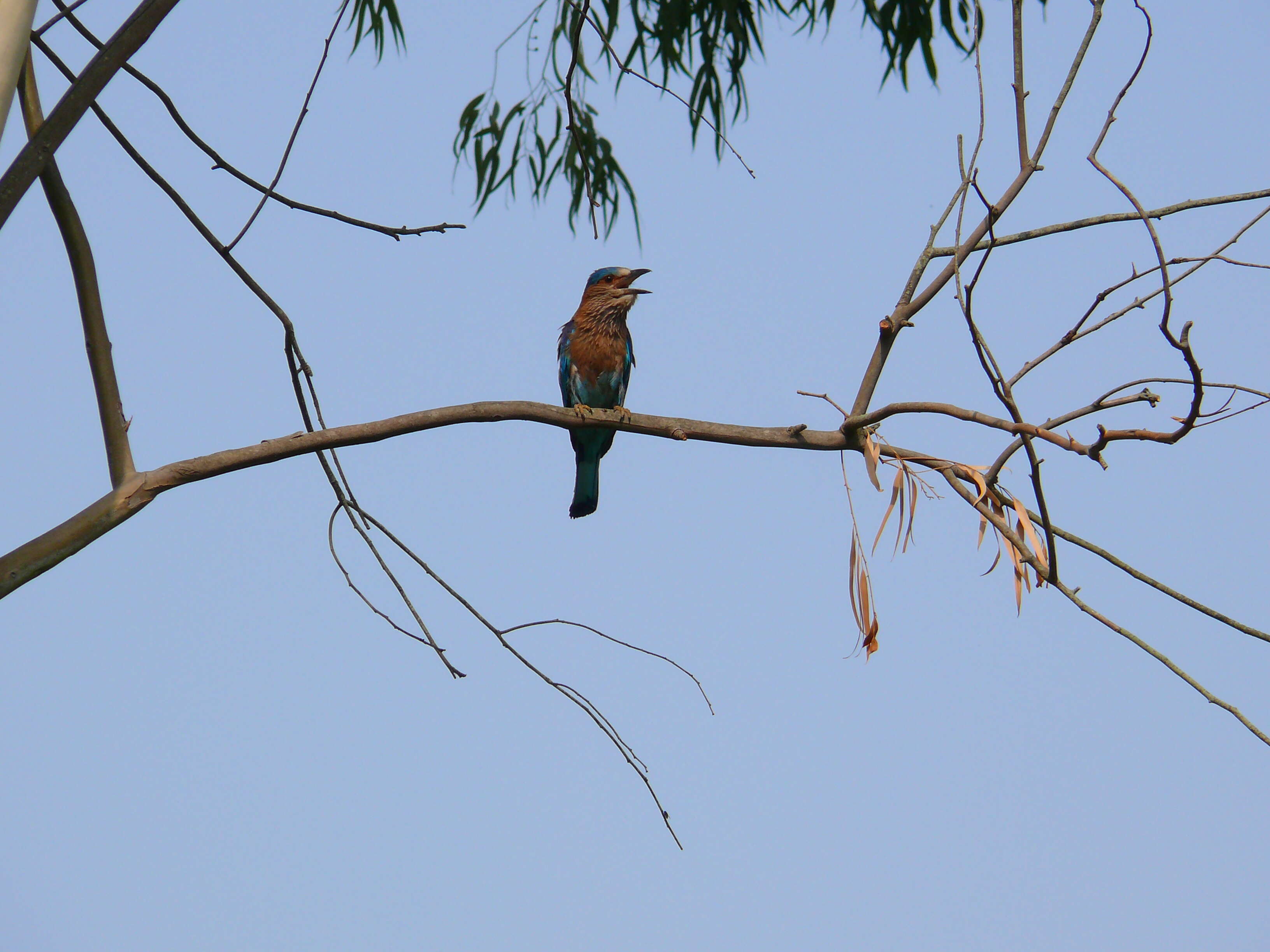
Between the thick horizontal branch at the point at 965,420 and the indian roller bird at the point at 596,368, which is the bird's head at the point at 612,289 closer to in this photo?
the indian roller bird at the point at 596,368

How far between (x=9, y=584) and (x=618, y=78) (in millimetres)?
2795

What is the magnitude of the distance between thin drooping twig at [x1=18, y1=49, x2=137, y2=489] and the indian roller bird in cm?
287

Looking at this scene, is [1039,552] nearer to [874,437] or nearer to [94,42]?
[874,437]

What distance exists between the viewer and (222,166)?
288cm

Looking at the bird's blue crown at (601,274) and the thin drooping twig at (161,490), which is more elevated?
the bird's blue crown at (601,274)

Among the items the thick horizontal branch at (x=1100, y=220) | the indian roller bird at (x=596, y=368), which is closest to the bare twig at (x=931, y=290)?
the thick horizontal branch at (x=1100, y=220)

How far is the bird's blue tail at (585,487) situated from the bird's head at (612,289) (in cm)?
67

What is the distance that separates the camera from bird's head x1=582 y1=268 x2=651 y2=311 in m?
5.30

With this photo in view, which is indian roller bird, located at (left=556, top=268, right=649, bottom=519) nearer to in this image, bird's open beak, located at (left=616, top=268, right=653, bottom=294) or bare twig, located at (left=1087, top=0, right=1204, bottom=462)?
bird's open beak, located at (left=616, top=268, right=653, bottom=294)

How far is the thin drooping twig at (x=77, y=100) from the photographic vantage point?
207 cm

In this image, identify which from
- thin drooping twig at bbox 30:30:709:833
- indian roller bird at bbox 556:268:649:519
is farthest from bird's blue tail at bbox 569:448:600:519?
thin drooping twig at bbox 30:30:709:833

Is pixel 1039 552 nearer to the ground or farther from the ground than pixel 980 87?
nearer to the ground

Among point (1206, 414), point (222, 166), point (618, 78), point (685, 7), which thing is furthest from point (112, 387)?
point (685, 7)

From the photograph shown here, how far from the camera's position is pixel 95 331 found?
90.9 inches
